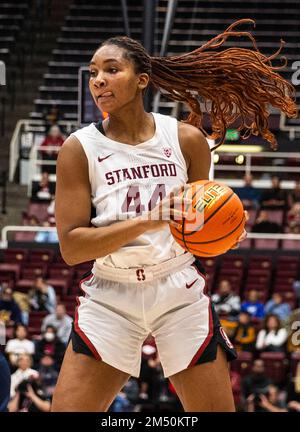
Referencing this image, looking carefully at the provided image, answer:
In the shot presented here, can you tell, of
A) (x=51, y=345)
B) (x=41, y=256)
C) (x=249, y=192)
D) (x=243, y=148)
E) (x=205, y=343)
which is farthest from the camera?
(x=243, y=148)

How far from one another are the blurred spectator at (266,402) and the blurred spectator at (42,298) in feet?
12.1

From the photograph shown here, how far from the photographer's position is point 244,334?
13141mm

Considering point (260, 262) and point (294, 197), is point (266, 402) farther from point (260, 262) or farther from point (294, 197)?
point (294, 197)

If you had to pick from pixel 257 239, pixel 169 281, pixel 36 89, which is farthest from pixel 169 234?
pixel 36 89

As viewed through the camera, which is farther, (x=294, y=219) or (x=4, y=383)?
(x=294, y=219)

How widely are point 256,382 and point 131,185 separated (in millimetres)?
7746

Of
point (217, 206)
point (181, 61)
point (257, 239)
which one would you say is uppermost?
point (181, 61)

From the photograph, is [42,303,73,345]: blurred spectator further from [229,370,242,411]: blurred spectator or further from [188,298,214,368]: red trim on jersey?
[188,298,214,368]: red trim on jersey

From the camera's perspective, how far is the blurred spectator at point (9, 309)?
13.1 meters

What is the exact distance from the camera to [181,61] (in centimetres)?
481

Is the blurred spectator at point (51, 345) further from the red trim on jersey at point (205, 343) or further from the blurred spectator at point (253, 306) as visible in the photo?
the red trim on jersey at point (205, 343)

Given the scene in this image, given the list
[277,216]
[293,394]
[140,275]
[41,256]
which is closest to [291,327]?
[293,394]
